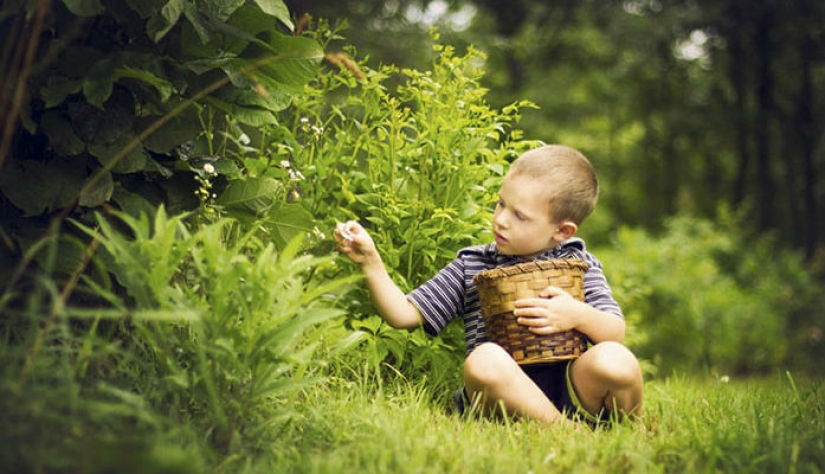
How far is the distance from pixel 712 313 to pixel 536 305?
5874mm

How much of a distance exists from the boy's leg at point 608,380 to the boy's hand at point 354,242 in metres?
0.74

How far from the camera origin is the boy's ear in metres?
2.54

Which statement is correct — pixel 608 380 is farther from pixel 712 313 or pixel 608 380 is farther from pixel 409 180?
pixel 712 313

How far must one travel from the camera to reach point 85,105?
2.21 m

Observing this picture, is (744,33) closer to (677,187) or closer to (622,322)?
(677,187)

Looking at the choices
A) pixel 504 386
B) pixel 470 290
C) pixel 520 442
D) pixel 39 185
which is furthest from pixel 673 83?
pixel 39 185

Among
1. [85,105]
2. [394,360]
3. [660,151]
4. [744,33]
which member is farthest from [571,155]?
[660,151]

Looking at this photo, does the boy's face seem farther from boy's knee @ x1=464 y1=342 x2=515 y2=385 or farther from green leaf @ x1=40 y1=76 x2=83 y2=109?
green leaf @ x1=40 y1=76 x2=83 y2=109

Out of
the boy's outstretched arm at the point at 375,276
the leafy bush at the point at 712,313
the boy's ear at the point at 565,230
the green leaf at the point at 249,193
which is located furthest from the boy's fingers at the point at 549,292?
the leafy bush at the point at 712,313

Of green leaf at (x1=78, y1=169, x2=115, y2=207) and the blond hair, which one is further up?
the blond hair

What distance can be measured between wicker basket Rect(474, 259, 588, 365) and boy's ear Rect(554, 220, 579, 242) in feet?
0.70

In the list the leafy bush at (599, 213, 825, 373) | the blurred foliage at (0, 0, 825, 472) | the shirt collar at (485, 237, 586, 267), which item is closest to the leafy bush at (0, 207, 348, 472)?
the blurred foliage at (0, 0, 825, 472)

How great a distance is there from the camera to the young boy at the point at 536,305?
2.28 m

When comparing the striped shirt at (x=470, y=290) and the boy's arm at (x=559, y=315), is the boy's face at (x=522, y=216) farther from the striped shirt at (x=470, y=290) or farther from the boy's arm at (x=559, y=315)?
the boy's arm at (x=559, y=315)
